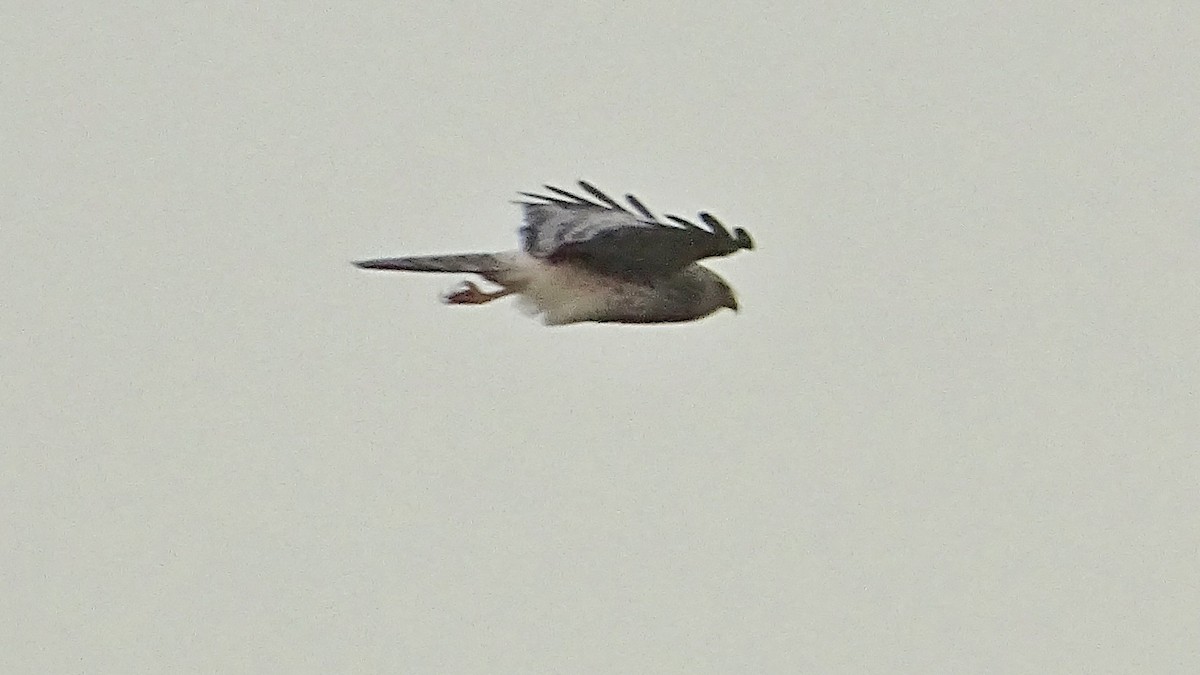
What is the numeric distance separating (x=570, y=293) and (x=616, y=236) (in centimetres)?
52

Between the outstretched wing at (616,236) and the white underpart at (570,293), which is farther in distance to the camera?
the white underpart at (570,293)

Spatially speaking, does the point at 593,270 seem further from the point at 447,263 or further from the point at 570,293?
the point at 447,263

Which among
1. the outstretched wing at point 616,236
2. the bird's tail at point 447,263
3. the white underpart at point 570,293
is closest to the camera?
the outstretched wing at point 616,236

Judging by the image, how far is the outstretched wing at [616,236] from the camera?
9070mm

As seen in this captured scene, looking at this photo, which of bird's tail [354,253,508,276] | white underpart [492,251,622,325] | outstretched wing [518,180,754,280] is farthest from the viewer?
white underpart [492,251,622,325]

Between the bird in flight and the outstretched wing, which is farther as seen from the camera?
the bird in flight

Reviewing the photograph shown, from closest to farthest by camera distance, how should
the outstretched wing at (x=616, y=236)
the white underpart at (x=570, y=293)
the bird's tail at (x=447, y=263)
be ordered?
the outstretched wing at (x=616, y=236)
the bird's tail at (x=447, y=263)
the white underpart at (x=570, y=293)

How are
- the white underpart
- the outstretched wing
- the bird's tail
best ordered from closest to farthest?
the outstretched wing → the bird's tail → the white underpart

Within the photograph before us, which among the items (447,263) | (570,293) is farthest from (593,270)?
(447,263)

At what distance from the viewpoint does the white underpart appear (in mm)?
10047

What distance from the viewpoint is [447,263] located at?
984cm

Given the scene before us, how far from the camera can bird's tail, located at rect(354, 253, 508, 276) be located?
961cm

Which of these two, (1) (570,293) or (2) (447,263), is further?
(1) (570,293)

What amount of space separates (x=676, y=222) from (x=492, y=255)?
1.29 m
